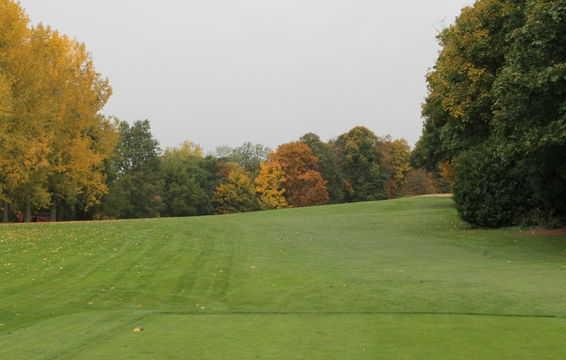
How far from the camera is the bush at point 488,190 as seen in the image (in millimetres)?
23922

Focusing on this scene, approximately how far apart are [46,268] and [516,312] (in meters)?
11.8

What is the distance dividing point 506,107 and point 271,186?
58.7 metres

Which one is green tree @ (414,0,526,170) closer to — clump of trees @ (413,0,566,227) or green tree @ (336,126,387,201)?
clump of trees @ (413,0,566,227)

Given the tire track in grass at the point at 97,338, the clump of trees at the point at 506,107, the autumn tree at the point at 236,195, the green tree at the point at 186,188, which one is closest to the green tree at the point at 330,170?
the autumn tree at the point at 236,195

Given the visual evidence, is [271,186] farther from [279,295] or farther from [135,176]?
[279,295]

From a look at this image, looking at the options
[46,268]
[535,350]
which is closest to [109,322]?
[535,350]

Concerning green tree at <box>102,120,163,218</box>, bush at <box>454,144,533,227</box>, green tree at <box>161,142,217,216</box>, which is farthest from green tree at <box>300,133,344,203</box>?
bush at <box>454,144,533,227</box>

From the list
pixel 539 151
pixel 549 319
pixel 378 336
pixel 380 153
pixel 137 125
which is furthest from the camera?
pixel 380 153

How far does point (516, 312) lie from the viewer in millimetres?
8914

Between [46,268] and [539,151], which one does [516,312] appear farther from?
[46,268]

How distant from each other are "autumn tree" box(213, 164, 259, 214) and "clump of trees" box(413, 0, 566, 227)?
51729 mm

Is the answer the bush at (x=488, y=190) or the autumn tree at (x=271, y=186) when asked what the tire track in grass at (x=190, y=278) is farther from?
the autumn tree at (x=271, y=186)

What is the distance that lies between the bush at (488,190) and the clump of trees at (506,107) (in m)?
0.04

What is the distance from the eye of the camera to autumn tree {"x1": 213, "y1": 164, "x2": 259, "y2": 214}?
261 ft
